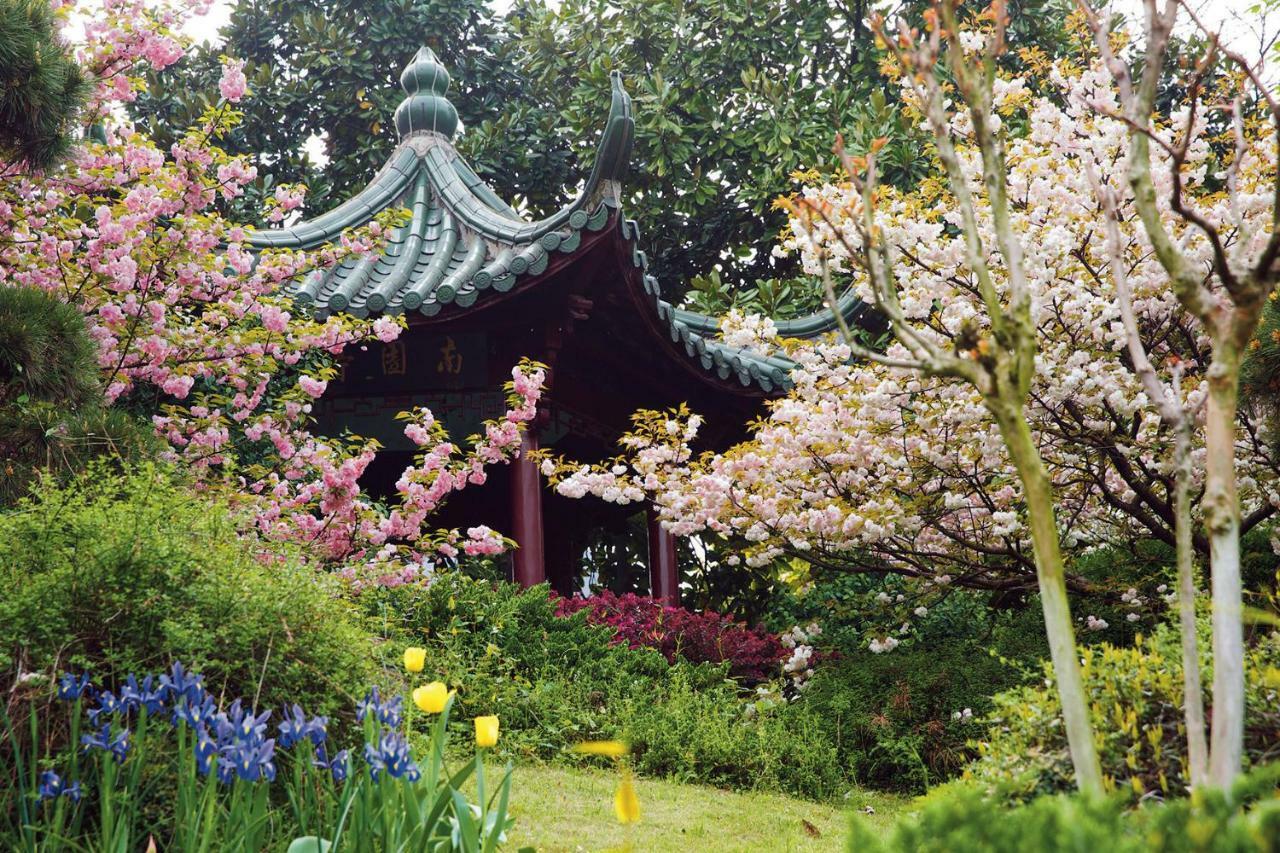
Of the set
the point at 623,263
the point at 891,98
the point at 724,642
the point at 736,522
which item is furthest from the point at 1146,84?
the point at 891,98

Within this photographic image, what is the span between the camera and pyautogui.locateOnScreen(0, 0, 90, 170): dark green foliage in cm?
431

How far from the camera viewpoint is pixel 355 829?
2.90 m

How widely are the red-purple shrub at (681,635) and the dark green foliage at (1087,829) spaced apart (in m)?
6.22

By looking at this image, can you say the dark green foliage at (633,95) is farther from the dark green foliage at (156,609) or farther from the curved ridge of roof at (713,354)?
the dark green foliage at (156,609)

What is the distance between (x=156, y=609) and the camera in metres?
3.42

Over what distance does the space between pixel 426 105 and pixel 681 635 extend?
5.92m

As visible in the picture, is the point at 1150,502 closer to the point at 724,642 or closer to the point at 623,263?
the point at 724,642

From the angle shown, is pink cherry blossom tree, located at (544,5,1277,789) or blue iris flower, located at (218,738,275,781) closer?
blue iris flower, located at (218,738,275,781)

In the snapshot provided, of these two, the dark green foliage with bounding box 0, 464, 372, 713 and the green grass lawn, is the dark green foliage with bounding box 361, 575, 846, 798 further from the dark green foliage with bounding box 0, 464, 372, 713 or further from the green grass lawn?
the dark green foliage with bounding box 0, 464, 372, 713

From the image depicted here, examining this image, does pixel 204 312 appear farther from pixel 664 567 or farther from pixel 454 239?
pixel 664 567

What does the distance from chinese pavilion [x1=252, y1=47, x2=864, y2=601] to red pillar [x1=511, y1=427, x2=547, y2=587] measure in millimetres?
12

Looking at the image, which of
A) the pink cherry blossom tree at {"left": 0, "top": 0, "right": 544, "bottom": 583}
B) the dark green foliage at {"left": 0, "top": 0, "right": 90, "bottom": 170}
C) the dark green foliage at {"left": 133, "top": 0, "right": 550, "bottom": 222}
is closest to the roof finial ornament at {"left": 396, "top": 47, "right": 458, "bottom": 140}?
the pink cherry blossom tree at {"left": 0, "top": 0, "right": 544, "bottom": 583}

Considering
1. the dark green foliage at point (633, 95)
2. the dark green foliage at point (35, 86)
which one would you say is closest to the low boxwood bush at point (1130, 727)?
the dark green foliage at point (35, 86)

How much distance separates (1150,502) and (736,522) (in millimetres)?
2406
